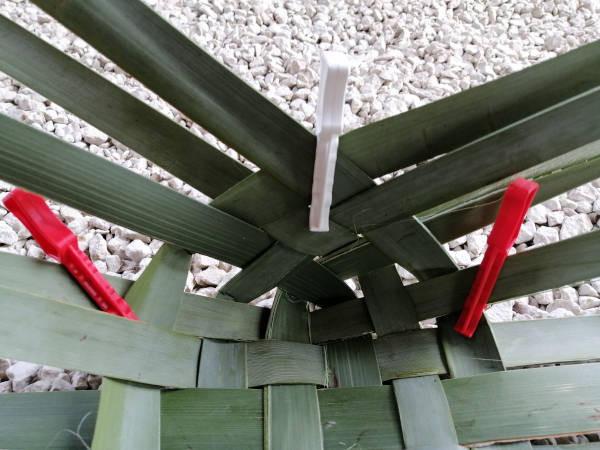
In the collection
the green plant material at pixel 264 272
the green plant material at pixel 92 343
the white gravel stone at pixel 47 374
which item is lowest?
the green plant material at pixel 92 343

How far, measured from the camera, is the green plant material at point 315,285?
48 cm

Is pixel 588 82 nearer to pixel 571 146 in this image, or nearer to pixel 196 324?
pixel 571 146

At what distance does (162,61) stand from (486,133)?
0.27 meters

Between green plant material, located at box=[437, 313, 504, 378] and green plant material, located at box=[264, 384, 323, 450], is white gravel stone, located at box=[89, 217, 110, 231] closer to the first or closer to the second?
green plant material, located at box=[264, 384, 323, 450]

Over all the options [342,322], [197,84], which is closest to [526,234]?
[342,322]

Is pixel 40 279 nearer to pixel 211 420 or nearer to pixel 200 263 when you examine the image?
pixel 211 420

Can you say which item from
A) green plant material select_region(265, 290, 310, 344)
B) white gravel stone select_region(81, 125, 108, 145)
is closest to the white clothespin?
green plant material select_region(265, 290, 310, 344)

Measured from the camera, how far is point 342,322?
0.50m

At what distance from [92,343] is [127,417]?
67 millimetres

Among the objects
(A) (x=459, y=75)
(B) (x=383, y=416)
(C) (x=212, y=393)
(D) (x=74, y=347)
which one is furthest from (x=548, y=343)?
(A) (x=459, y=75)

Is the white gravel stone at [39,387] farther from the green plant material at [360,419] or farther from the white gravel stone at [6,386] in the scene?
the green plant material at [360,419]

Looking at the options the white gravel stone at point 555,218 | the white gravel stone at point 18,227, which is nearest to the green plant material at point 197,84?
the white gravel stone at point 18,227

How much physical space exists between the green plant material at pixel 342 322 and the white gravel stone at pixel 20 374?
0.37 m

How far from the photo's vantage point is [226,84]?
0.33 meters
